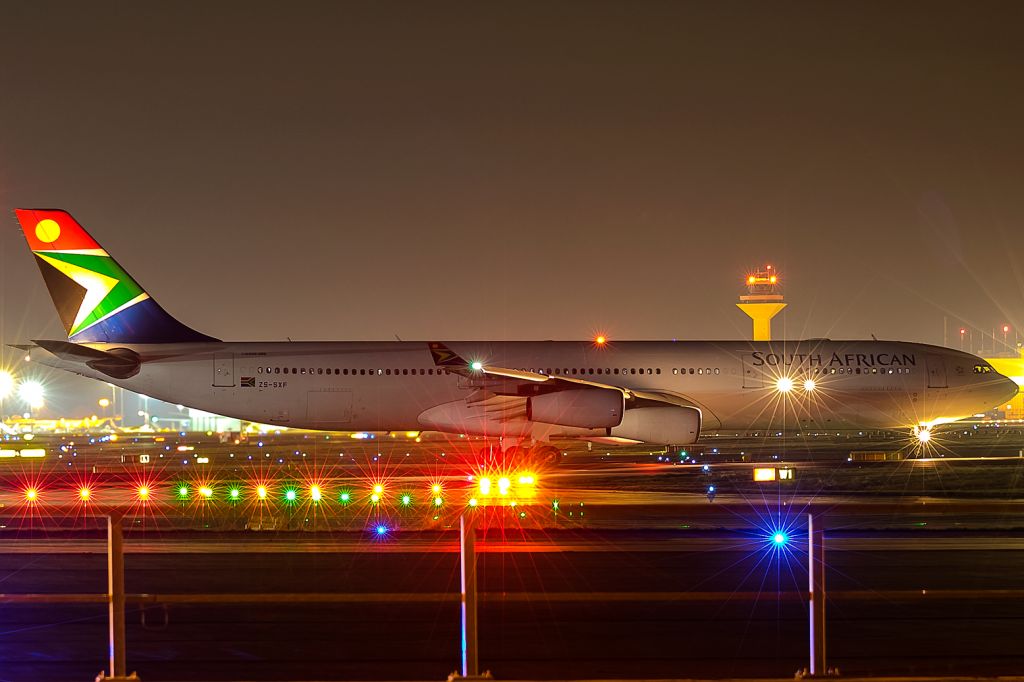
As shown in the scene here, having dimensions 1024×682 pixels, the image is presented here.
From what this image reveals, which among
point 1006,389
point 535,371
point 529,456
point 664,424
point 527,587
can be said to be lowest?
point 529,456

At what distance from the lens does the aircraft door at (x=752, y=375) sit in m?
34.9

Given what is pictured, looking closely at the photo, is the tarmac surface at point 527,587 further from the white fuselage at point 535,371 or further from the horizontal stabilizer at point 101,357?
the white fuselage at point 535,371

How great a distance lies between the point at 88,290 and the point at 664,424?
1770 cm

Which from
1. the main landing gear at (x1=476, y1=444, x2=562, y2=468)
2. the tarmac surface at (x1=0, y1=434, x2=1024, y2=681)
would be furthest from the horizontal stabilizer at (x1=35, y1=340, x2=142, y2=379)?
the main landing gear at (x1=476, y1=444, x2=562, y2=468)

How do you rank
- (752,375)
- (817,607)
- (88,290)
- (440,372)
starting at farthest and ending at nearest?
(88,290), (752,375), (440,372), (817,607)

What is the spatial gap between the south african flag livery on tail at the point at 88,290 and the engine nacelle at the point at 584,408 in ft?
38.9

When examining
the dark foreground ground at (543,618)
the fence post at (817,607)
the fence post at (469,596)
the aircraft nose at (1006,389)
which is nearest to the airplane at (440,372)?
the aircraft nose at (1006,389)

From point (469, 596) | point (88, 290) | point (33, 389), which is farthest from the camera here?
point (33, 389)

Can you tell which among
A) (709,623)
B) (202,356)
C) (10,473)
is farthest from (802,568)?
(10,473)

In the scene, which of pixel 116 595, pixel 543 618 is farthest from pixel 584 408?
pixel 116 595

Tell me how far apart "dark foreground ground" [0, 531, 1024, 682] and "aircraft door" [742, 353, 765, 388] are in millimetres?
20381

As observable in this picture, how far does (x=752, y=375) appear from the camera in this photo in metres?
35.0

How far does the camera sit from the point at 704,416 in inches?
1382

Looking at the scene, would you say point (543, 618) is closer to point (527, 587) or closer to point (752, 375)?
point (527, 587)
